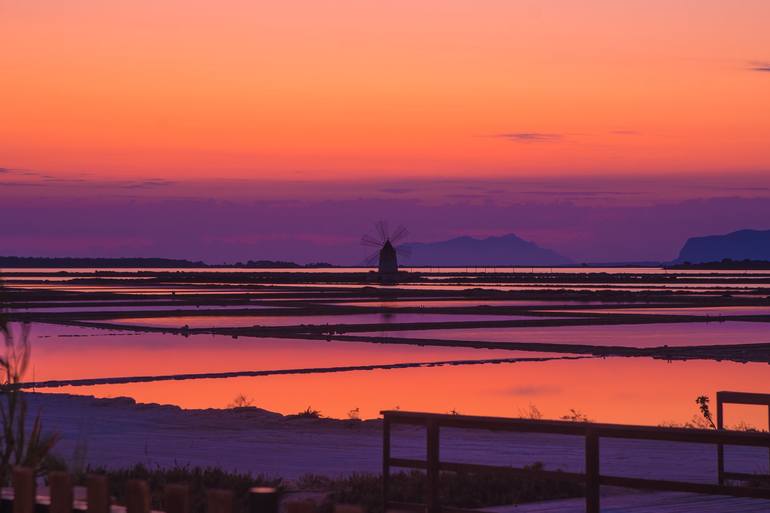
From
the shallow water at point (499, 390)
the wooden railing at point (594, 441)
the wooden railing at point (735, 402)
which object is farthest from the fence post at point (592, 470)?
the shallow water at point (499, 390)

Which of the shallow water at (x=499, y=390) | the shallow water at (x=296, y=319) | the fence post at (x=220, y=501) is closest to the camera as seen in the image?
the fence post at (x=220, y=501)

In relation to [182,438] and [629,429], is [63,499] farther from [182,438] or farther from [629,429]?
[182,438]

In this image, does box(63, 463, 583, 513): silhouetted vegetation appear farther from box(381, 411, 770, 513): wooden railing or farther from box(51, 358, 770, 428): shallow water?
box(51, 358, 770, 428): shallow water

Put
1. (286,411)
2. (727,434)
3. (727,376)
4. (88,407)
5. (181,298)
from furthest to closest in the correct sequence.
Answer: (181,298)
(727,376)
(286,411)
(88,407)
(727,434)

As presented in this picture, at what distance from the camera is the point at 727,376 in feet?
88.9

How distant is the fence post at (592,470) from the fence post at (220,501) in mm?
4153

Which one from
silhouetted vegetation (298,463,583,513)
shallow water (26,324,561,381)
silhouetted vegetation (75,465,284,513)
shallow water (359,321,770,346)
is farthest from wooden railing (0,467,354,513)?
shallow water (359,321,770,346)

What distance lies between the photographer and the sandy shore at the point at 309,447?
1242cm

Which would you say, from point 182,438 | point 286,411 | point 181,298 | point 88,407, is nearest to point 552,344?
point 286,411

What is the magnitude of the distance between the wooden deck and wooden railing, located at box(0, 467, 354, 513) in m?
5.22

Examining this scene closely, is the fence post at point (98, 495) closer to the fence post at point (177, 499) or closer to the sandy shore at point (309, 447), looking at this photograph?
the fence post at point (177, 499)

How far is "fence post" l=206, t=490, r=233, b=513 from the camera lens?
369cm

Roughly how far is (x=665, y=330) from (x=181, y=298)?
121 ft

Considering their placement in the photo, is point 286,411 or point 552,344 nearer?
point 286,411
